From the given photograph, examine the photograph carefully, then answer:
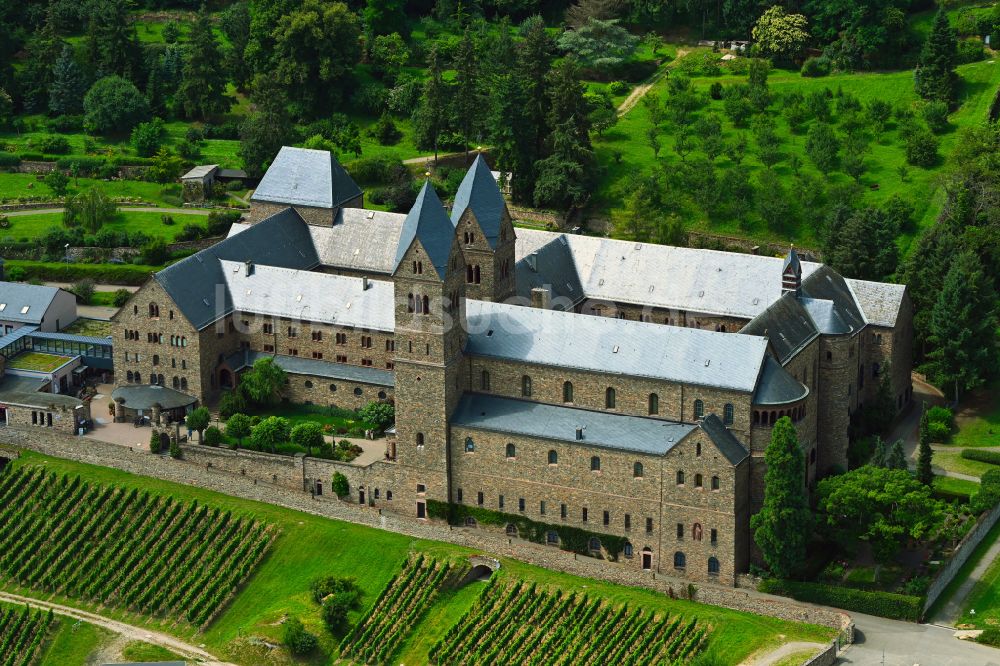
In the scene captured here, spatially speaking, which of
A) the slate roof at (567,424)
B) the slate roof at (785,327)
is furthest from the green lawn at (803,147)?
the slate roof at (567,424)

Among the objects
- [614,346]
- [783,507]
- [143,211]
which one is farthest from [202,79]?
[783,507]

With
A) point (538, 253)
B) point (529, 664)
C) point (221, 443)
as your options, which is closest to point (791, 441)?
point (529, 664)

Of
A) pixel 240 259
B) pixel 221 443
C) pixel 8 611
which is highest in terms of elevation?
pixel 240 259

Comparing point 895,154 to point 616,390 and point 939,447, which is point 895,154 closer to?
point 939,447

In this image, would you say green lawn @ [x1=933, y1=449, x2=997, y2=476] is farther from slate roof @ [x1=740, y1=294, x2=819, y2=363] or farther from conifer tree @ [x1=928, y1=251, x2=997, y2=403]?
slate roof @ [x1=740, y1=294, x2=819, y2=363]

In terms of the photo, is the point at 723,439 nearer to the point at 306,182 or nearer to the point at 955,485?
the point at 955,485

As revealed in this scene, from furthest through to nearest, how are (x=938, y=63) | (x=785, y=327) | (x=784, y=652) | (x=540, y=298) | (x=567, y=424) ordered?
(x=938, y=63), (x=540, y=298), (x=785, y=327), (x=567, y=424), (x=784, y=652)

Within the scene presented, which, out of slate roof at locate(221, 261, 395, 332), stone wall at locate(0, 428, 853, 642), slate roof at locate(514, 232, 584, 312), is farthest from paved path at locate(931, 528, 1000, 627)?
slate roof at locate(221, 261, 395, 332)
